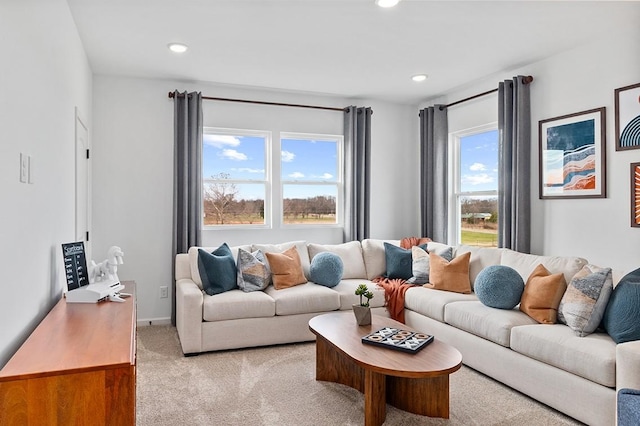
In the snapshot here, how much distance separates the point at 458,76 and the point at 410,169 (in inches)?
60.7

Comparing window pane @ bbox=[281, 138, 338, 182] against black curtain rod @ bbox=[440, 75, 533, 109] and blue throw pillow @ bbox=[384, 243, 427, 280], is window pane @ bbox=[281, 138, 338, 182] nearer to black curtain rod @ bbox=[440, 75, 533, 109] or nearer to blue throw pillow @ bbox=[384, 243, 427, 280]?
blue throw pillow @ bbox=[384, 243, 427, 280]

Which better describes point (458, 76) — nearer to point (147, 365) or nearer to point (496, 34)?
point (496, 34)

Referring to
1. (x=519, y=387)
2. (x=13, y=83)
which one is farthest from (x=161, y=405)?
(x=519, y=387)

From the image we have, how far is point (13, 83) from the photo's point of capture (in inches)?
70.6

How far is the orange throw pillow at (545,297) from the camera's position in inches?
120

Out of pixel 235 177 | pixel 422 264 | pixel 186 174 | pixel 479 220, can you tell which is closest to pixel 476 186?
pixel 479 220

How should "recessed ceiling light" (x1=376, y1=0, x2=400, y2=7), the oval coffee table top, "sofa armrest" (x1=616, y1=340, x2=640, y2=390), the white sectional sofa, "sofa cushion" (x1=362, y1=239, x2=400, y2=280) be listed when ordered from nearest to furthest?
"sofa armrest" (x1=616, y1=340, x2=640, y2=390) < the oval coffee table top < the white sectional sofa < "recessed ceiling light" (x1=376, y1=0, x2=400, y2=7) < "sofa cushion" (x1=362, y1=239, x2=400, y2=280)

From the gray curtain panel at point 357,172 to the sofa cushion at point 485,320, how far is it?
1893mm

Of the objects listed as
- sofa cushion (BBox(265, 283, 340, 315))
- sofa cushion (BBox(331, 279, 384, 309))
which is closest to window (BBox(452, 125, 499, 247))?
sofa cushion (BBox(331, 279, 384, 309))

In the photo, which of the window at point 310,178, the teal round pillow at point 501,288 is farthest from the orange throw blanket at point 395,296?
the window at point 310,178

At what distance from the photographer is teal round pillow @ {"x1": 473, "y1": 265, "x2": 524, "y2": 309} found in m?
3.36

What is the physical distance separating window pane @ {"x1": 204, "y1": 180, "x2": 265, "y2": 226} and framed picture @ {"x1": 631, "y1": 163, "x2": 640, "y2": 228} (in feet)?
11.6

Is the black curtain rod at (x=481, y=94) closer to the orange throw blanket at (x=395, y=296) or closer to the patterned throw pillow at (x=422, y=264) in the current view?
the patterned throw pillow at (x=422, y=264)

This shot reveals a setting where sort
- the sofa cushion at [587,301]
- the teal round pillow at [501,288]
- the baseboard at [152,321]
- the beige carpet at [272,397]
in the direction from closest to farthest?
the beige carpet at [272,397] → the sofa cushion at [587,301] → the teal round pillow at [501,288] → the baseboard at [152,321]
